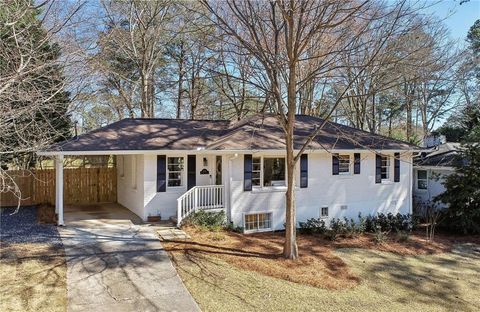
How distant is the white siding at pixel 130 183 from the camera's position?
13.1 metres

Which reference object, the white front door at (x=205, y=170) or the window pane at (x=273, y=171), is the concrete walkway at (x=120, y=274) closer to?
the white front door at (x=205, y=170)

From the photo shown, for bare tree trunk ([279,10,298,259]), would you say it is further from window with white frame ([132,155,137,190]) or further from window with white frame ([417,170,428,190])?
window with white frame ([417,170,428,190])

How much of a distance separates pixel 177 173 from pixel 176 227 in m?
2.29

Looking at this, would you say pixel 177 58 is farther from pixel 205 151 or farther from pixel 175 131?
pixel 205 151

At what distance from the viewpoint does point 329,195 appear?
14.0 metres

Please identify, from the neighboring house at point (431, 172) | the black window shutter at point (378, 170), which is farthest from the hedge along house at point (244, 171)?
the neighboring house at point (431, 172)

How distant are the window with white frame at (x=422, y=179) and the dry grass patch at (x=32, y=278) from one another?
16901mm

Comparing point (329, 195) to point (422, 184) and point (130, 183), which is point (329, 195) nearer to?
point (130, 183)

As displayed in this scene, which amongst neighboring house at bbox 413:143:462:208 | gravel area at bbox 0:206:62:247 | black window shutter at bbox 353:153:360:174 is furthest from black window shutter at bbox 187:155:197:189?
neighboring house at bbox 413:143:462:208

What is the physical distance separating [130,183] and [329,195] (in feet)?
24.9

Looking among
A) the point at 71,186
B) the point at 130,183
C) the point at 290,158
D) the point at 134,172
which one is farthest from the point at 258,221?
the point at 71,186

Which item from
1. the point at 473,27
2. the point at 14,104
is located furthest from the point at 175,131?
the point at 473,27

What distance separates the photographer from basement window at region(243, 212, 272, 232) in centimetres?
1288

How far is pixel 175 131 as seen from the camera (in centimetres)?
1445
